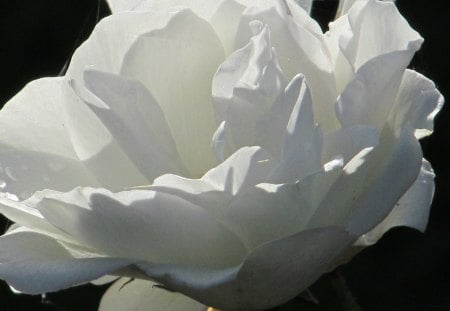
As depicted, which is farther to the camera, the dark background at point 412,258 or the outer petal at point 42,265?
the dark background at point 412,258

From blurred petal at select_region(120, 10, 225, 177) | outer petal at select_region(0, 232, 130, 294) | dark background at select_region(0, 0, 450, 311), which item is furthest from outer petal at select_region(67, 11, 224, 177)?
dark background at select_region(0, 0, 450, 311)

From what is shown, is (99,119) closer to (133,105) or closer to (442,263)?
(133,105)

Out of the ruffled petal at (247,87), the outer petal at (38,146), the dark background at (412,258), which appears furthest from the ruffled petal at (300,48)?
the dark background at (412,258)

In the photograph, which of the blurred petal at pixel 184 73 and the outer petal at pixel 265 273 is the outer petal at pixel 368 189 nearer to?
the outer petal at pixel 265 273

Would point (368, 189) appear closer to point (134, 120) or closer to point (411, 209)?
point (411, 209)

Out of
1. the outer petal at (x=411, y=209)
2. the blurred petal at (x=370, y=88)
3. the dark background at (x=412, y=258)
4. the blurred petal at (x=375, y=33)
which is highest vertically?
the blurred petal at (x=375, y=33)

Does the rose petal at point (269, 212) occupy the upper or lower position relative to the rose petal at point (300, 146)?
lower
